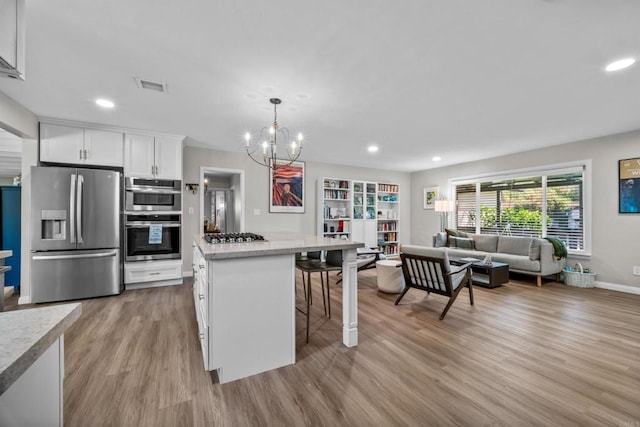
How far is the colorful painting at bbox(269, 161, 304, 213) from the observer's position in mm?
5871

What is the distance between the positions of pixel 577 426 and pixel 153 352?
115 inches

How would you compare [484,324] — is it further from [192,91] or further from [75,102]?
[75,102]

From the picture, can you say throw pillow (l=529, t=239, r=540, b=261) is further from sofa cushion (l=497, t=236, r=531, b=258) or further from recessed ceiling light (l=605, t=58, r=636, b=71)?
recessed ceiling light (l=605, t=58, r=636, b=71)

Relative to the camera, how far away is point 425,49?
216 centimetres

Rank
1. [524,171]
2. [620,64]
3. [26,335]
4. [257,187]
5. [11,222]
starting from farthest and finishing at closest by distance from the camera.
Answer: [257,187] < [524,171] < [11,222] < [620,64] < [26,335]

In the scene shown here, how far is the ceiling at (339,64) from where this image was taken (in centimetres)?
179

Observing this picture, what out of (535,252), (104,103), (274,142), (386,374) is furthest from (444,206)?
(104,103)

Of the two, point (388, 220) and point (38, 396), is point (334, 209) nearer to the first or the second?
point (388, 220)

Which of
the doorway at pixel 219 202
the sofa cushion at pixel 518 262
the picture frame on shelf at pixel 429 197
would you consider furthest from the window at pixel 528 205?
the doorway at pixel 219 202

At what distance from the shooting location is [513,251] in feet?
17.3

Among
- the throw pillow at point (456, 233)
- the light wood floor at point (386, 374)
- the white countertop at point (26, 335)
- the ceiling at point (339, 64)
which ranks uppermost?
the ceiling at point (339, 64)

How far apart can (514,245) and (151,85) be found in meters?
6.24

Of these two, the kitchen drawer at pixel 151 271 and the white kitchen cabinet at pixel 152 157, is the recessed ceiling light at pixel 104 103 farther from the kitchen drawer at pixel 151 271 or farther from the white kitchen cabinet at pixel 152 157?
the kitchen drawer at pixel 151 271

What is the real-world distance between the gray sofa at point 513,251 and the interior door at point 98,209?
5866 millimetres
